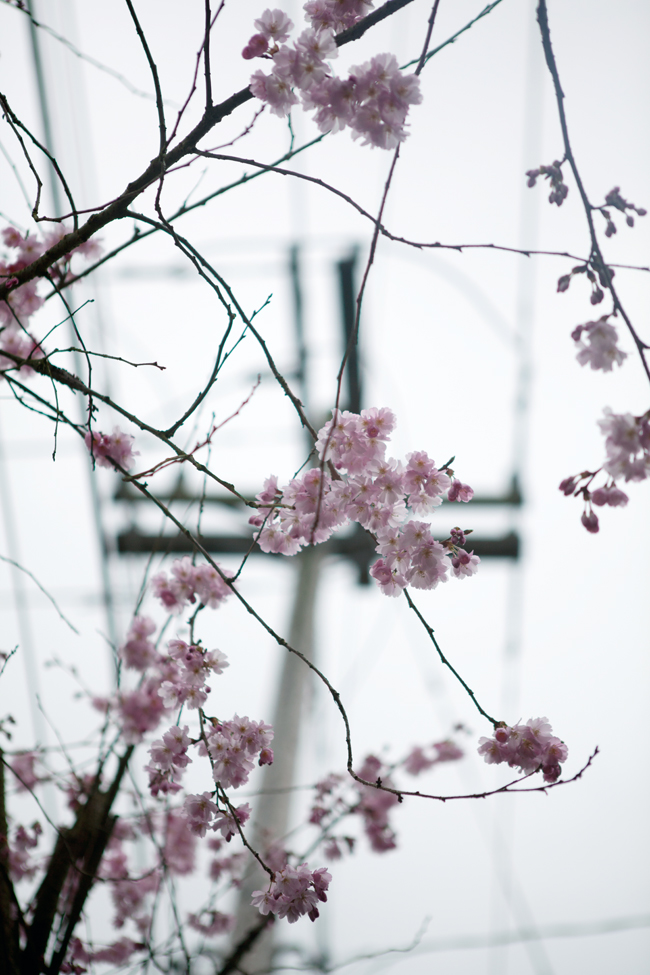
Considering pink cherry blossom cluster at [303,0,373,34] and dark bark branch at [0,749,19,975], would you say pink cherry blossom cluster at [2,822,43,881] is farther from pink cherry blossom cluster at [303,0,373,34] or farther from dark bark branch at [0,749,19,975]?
pink cherry blossom cluster at [303,0,373,34]

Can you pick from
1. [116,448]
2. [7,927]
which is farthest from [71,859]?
[116,448]

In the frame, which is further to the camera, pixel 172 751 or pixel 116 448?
pixel 116 448

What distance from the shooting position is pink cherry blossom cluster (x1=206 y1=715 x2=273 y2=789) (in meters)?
1.58

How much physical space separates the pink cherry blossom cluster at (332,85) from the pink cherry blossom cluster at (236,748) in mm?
1281

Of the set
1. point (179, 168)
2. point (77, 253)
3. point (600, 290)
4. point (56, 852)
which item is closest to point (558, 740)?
point (600, 290)

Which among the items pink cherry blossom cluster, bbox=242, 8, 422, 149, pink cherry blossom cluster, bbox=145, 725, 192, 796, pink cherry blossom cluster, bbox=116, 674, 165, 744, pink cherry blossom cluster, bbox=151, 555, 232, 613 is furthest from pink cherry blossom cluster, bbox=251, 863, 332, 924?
pink cherry blossom cluster, bbox=242, 8, 422, 149

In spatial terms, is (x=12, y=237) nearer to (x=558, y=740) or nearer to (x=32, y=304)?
(x=32, y=304)

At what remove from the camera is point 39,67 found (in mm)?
2586

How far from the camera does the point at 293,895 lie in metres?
1.50

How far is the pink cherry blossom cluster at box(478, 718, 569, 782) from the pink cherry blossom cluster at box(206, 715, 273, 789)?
496 millimetres

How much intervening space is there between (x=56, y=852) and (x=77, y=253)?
1763 millimetres

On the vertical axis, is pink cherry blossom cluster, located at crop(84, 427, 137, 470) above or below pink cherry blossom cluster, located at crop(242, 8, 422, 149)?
below

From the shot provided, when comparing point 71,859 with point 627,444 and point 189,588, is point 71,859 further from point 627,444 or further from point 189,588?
point 627,444

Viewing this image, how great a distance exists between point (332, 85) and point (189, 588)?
1319 mm
